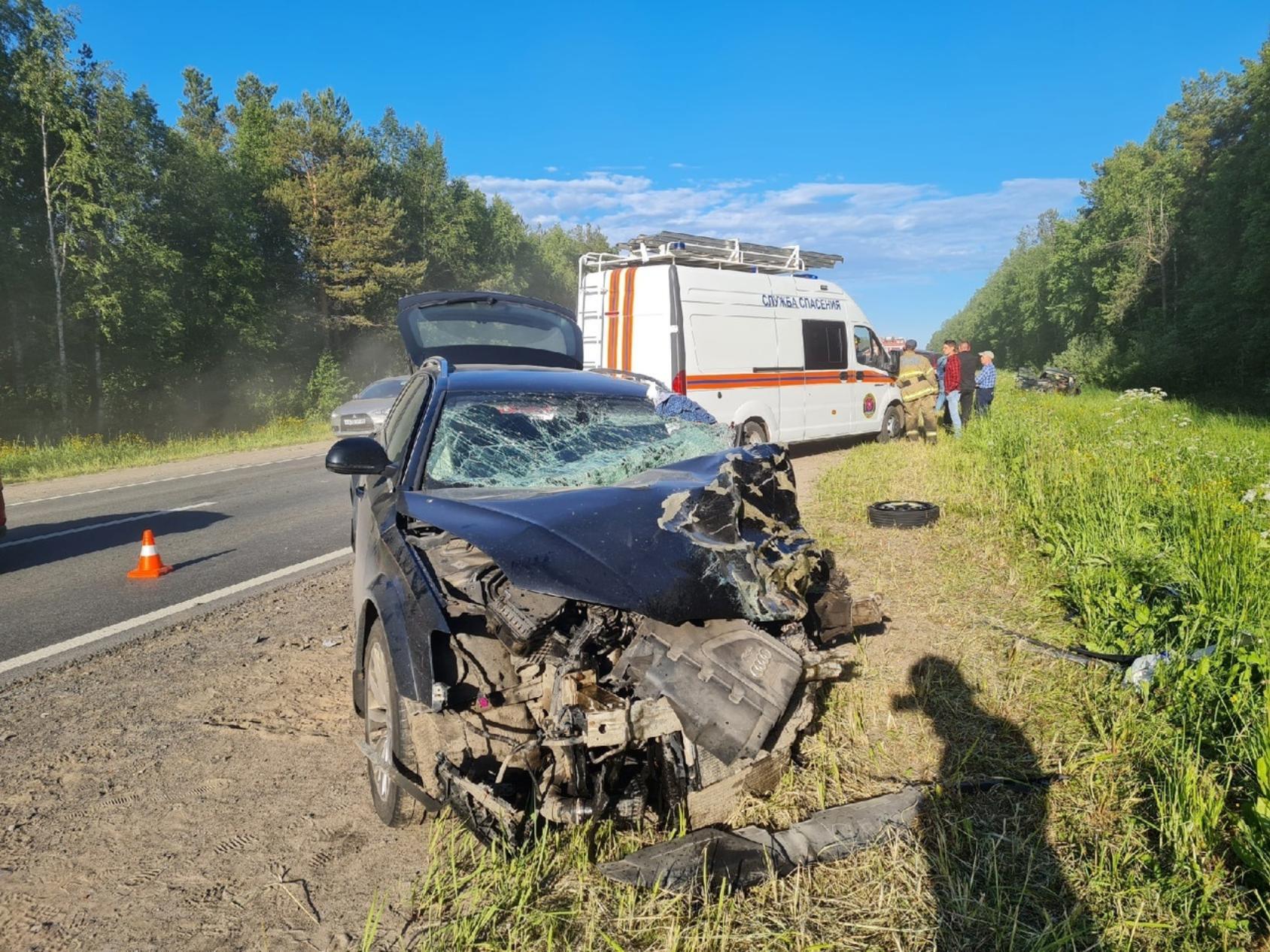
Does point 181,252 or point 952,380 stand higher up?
point 181,252

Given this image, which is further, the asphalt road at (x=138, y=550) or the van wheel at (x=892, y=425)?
the van wheel at (x=892, y=425)

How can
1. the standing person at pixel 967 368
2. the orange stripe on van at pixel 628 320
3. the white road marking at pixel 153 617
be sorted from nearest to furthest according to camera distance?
the white road marking at pixel 153 617 < the orange stripe on van at pixel 628 320 < the standing person at pixel 967 368

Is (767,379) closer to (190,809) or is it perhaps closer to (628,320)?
(628,320)

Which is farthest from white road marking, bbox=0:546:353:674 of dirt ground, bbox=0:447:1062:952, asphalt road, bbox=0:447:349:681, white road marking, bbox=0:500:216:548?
white road marking, bbox=0:500:216:548

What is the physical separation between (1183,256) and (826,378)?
131ft

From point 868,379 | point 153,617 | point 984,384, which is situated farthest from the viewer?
point 984,384

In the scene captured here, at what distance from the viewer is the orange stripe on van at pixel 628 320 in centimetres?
1059

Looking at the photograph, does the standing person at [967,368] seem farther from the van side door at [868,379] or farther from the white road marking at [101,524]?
the white road marking at [101,524]

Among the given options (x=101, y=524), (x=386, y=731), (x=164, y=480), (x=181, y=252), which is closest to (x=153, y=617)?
(x=386, y=731)

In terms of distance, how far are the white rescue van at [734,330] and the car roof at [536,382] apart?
5.20 meters

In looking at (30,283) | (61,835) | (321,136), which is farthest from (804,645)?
(321,136)

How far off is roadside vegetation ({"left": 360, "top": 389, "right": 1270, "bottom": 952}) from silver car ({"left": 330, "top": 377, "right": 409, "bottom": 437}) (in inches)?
454

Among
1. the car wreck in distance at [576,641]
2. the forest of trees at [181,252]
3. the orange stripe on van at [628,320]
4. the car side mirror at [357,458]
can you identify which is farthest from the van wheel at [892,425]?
the forest of trees at [181,252]

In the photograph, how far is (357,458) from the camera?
3586 mm
